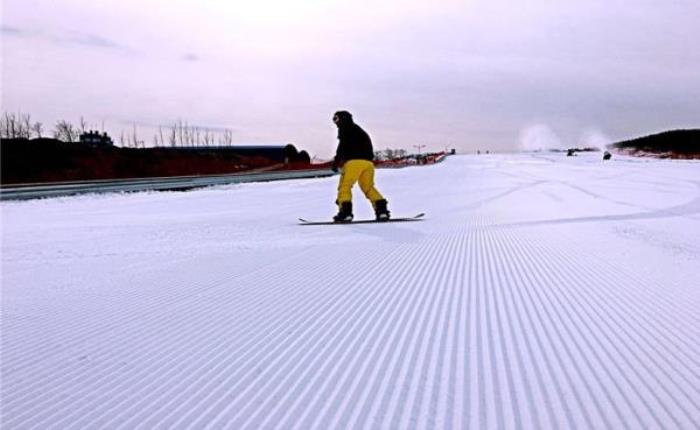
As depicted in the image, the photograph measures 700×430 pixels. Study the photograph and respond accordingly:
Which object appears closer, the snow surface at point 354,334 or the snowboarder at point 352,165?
the snow surface at point 354,334

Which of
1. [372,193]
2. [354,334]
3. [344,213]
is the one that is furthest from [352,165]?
[354,334]

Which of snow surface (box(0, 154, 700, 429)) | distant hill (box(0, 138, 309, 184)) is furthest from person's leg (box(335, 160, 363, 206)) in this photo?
distant hill (box(0, 138, 309, 184))

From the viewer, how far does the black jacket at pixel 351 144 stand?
8.84 meters

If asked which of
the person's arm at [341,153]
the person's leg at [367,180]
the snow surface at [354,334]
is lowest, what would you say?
the snow surface at [354,334]

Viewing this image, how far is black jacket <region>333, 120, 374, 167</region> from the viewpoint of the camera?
884cm

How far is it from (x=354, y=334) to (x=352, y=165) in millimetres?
6123

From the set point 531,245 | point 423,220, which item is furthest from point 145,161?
point 531,245

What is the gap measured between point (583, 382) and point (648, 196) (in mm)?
12544

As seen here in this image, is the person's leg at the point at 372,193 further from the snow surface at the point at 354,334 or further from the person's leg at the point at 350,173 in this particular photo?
the snow surface at the point at 354,334

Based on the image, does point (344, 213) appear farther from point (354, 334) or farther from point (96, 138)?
point (96, 138)

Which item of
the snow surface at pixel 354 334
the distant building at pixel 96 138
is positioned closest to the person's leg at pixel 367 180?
the snow surface at pixel 354 334

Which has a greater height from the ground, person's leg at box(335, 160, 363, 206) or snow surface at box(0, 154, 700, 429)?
person's leg at box(335, 160, 363, 206)

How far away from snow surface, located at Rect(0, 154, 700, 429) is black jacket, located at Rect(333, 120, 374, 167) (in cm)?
293

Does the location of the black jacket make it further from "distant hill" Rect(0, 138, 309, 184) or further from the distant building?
the distant building
